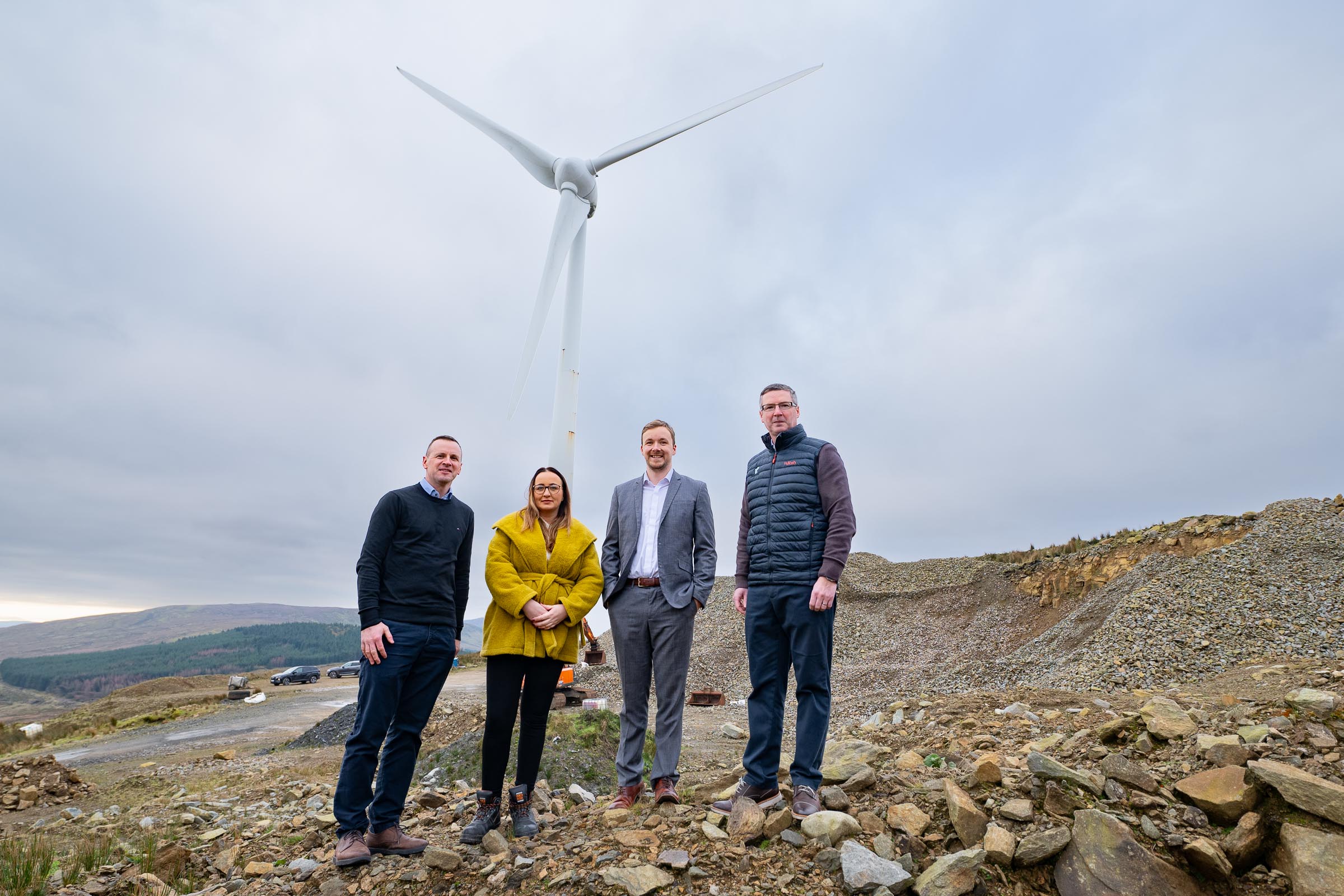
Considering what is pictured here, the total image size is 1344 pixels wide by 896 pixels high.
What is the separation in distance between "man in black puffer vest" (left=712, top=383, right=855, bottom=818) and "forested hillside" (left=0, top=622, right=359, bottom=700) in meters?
115

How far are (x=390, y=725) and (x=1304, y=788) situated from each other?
5027 mm

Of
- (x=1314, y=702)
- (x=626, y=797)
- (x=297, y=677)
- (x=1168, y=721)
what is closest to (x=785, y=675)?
(x=626, y=797)

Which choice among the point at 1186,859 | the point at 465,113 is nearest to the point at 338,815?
the point at 1186,859

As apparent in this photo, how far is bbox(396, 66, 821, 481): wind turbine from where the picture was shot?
38.7 feet

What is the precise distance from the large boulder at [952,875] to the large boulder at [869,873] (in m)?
0.08

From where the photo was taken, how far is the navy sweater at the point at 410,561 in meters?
4.18

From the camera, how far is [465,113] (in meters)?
15.1

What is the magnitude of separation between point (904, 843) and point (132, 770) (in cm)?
1270

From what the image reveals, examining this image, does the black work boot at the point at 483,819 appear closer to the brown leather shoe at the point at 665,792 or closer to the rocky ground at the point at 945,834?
the rocky ground at the point at 945,834

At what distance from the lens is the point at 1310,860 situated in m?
Answer: 3.23

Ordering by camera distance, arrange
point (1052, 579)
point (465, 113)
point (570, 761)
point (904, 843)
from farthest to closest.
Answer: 1. point (1052, 579)
2. point (465, 113)
3. point (570, 761)
4. point (904, 843)

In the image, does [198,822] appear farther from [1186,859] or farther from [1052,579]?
[1052,579]

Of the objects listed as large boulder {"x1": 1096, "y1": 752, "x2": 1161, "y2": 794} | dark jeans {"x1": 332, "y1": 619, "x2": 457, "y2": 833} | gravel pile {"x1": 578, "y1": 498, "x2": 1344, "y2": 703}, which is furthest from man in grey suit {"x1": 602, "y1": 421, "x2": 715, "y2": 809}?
gravel pile {"x1": 578, "y1": 498, "x2": 1344, "y2": 703}

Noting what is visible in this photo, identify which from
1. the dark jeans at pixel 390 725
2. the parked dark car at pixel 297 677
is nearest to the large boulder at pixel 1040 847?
the dark jeans at pixel 390 725
